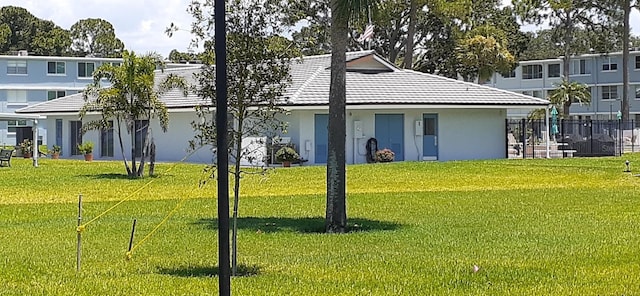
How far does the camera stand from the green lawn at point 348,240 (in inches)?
426

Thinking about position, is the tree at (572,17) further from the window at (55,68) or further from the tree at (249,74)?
the tree at (249,74)

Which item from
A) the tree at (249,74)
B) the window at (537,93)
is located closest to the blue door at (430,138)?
the tree at (249,74)

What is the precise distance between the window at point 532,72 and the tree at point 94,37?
140ft

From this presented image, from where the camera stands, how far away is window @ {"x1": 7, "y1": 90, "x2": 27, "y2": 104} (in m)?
73.2

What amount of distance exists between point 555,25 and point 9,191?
52066 mm

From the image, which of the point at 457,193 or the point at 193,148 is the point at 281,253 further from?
the point at 457,193

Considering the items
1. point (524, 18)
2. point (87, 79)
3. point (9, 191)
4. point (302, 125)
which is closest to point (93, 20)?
point (87, 79)

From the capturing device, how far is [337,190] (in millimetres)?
17141

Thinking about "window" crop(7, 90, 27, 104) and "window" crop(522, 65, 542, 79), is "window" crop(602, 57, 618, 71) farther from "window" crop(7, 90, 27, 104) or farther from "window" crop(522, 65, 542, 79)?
"window" crop(7, 90, 27, 104)

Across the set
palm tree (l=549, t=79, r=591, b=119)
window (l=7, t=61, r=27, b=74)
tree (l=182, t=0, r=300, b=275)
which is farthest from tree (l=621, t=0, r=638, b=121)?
tree (l=182, t=0, r=300, b=275)

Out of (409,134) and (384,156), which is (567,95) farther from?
(384,156)

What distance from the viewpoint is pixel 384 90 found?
4331cm

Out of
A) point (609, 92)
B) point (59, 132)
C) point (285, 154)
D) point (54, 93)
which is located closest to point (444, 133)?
point (285, 154)

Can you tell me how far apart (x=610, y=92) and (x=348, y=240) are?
69.5m
